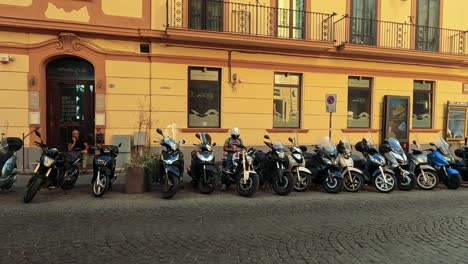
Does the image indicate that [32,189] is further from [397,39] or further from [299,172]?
[397,39]

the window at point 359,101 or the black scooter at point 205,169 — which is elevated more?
the window at point 359,101

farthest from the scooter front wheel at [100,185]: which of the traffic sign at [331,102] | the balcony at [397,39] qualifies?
the balcony at [397,39]

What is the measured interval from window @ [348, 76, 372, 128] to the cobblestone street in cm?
685

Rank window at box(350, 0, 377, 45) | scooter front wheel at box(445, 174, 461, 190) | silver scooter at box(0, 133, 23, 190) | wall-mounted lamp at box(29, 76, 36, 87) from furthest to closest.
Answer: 1. window at box(350, 0, 377, 45)
2. wall-mounted lamp at box(29, 76, 36, 87)
3. scooter front wheel at box(445, 174, 461, 190)
4. silver scooter at box(0, 133, 23, 190)

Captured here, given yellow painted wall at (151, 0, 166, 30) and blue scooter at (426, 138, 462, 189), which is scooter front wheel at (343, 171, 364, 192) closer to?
blue scooter at (426, 138, 462, 189)

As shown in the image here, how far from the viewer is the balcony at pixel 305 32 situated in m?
12.7

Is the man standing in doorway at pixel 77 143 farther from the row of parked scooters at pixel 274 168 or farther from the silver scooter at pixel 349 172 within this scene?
the silver scooter at pixel 349 172

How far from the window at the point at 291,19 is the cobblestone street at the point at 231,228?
7.53m

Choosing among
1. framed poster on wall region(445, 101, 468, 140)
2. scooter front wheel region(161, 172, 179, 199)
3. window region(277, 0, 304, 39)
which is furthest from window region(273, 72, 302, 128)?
framed poster on wall region(445, 101, 468, 140)

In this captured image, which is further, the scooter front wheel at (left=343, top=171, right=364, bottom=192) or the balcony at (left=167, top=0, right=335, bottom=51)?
the balcony at (left=167, top=0, right=335, bottom=51)

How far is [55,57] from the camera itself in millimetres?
11781

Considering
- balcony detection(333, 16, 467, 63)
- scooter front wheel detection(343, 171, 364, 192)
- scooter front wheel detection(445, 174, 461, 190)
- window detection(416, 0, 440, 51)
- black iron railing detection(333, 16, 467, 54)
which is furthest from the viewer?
window detection(416, 0, 440, 51)

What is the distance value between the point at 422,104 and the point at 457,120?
5.95ft

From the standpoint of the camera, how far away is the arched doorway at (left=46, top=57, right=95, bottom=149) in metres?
11.9
